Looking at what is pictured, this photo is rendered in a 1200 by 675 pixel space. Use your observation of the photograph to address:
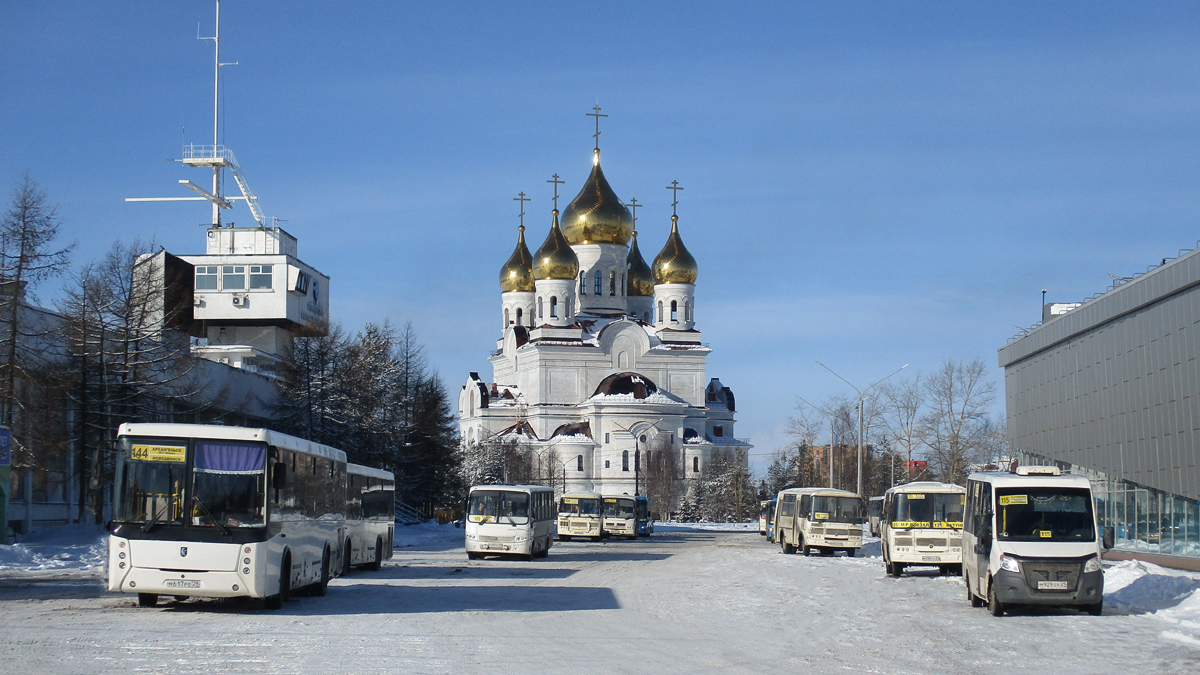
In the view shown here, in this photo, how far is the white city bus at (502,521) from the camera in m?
32.7

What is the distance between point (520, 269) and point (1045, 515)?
86.4m

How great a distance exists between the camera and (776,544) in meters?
50.5

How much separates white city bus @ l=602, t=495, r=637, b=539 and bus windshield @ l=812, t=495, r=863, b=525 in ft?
49.7

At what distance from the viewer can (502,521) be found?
32781 millimetres

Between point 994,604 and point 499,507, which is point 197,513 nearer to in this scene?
point 994,604

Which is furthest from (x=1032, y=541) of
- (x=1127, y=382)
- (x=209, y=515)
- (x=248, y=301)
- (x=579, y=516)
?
(x=248, y=301)

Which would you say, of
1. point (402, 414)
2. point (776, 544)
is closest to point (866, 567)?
point (776, 544)

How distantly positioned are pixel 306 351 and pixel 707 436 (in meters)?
53.9

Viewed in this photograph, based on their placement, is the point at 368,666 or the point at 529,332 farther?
the point at 529,332

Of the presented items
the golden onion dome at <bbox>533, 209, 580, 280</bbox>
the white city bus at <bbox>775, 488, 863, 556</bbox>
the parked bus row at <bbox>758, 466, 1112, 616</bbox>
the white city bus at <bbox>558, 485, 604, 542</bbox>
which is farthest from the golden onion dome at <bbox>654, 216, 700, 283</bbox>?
the parked bus row at <bbox>758, 466, 1112, 616</bbox>

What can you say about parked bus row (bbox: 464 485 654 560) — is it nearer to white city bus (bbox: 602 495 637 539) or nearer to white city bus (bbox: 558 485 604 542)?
white city bus (bbox: 558 485 604 542)

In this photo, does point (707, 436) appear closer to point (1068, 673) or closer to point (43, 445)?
point (43, 445)

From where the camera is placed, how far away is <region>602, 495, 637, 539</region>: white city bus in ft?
173

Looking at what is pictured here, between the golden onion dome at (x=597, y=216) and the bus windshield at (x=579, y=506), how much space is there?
167ft
